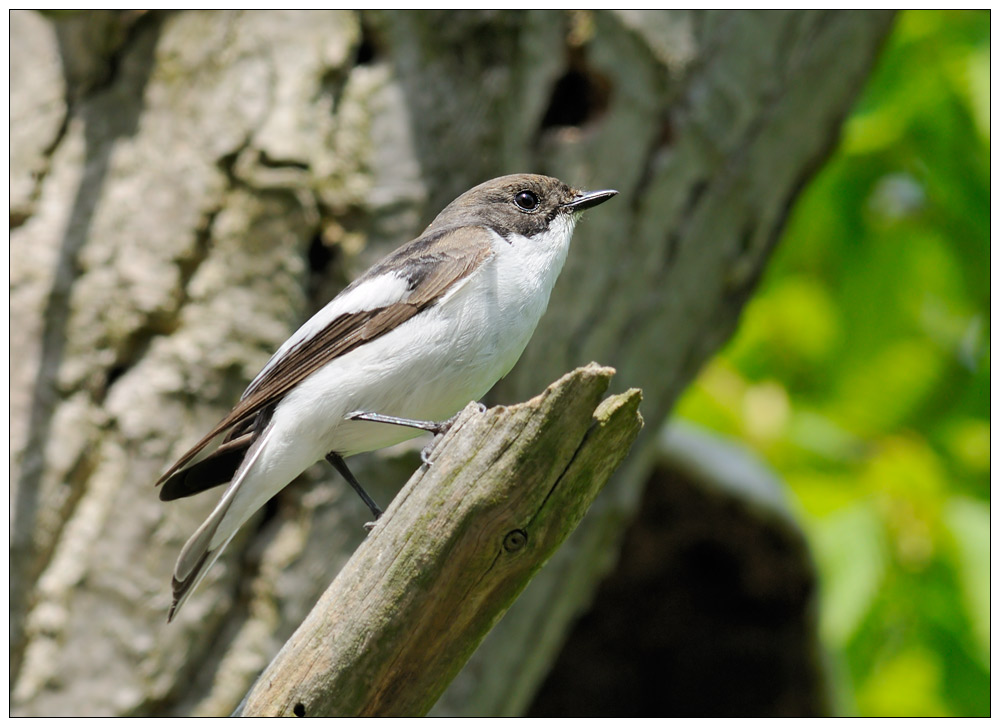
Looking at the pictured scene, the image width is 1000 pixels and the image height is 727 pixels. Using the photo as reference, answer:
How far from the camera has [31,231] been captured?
13.4 feet

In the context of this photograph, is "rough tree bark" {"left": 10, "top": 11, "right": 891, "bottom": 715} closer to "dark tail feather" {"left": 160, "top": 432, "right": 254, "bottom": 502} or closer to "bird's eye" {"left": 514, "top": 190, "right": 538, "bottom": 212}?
"bird's eye" {"left": 514, "top": 190, "right": 538, "bottom": 212}

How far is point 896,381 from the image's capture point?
18.8ft

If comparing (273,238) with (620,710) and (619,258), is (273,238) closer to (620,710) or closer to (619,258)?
(619,258)

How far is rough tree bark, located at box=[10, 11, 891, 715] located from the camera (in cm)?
385

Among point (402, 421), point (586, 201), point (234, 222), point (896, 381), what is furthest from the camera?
point (896, 381)

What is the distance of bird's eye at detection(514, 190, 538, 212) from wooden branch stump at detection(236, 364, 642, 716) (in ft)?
4.54

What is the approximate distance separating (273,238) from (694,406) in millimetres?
3393

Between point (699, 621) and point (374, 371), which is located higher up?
point (374, 371)

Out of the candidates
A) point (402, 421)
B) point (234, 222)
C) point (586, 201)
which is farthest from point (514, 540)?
point (234, 222)

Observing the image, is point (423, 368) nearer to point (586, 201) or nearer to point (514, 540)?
point (514, 540)

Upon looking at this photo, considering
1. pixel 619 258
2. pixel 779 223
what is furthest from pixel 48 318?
pixel 779 223

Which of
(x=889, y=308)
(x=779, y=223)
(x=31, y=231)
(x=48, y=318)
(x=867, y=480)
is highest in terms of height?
(x=31, y=231)

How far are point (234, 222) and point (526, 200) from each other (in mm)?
1340

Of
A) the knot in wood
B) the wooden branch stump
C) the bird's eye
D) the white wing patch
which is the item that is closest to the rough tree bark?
the bird's eye
